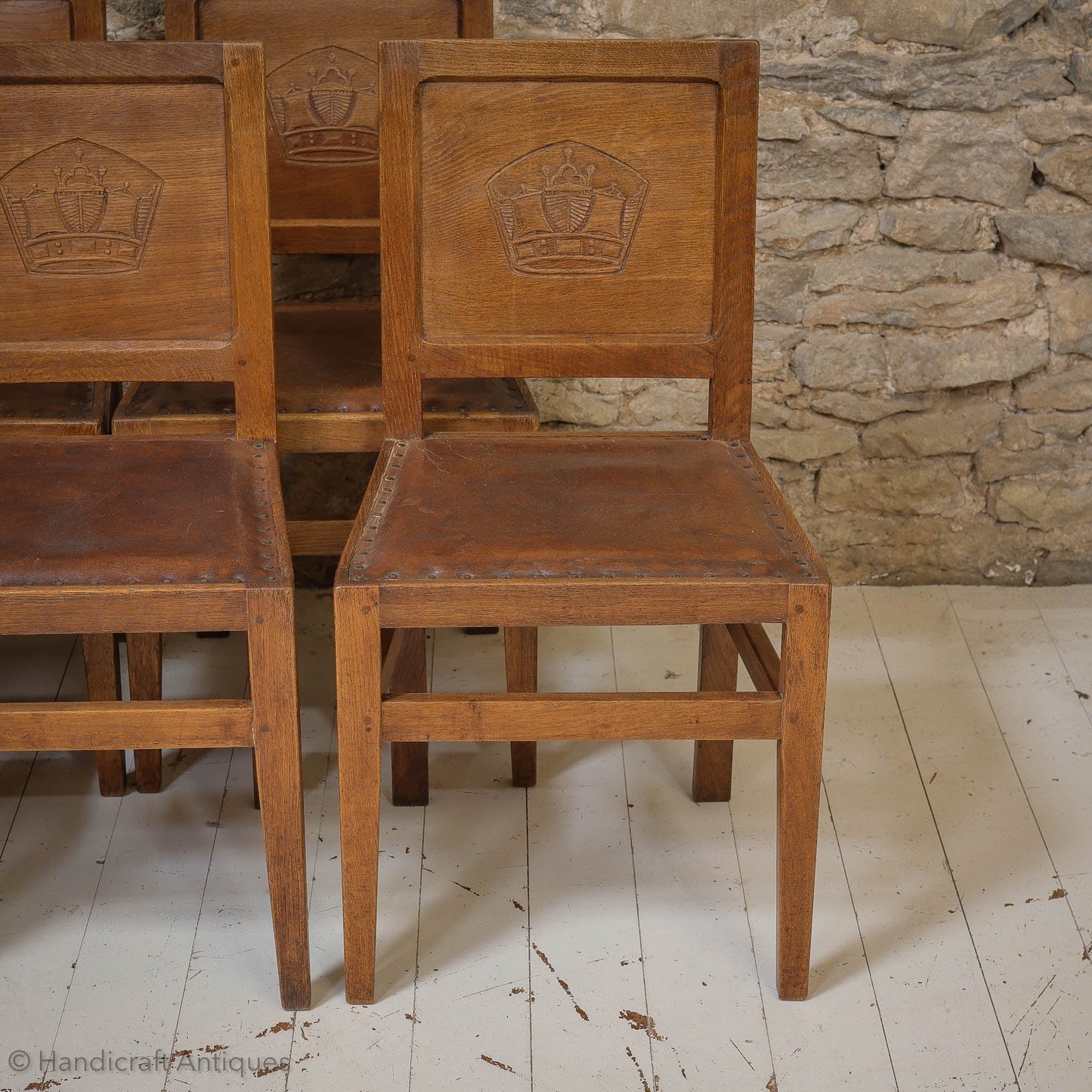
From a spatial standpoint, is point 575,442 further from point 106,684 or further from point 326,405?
point 106,684

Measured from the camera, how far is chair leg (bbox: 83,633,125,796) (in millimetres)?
1858

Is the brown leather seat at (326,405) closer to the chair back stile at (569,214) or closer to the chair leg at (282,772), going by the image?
Result: the chair back stile at (569,214)

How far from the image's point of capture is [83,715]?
1456 mm

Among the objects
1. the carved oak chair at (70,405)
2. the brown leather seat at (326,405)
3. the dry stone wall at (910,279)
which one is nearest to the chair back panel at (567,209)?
the brown leather seat at (326,405)

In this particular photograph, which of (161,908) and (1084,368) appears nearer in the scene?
(161,908)

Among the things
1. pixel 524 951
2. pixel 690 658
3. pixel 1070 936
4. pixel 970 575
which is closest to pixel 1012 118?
pixel 970 575

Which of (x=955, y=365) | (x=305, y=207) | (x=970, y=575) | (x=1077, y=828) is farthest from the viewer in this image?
(x=970, y=575)

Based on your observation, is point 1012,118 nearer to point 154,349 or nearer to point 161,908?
point 154,349

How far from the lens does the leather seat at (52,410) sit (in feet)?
6.10

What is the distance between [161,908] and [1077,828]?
1210mm

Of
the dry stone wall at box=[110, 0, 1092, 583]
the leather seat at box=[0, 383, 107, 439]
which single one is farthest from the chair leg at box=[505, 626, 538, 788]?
the dry stone wall at box=[110, 0, 1092, 583]

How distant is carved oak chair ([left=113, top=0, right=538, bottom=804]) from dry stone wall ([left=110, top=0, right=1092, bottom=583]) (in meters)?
0.23

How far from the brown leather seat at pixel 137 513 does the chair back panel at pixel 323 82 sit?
0.57 meters

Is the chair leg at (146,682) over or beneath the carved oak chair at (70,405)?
beneath
